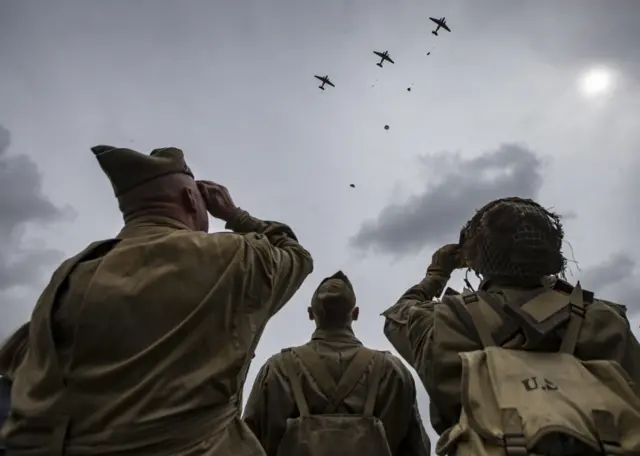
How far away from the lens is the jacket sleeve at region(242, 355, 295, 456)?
21.6 ft

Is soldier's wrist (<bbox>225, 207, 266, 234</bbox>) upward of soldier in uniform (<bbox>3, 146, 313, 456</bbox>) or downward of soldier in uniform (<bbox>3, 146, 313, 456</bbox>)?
upward

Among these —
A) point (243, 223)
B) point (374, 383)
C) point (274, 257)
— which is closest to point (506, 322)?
point (274, 257)

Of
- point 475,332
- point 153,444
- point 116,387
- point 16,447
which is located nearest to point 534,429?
point 475,332

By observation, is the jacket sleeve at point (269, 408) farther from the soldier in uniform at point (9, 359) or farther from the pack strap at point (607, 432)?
the pack strap at point (607, 432)

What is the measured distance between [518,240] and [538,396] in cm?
131

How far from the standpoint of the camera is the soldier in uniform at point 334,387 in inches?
259

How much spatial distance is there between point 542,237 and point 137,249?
2692 millimetres

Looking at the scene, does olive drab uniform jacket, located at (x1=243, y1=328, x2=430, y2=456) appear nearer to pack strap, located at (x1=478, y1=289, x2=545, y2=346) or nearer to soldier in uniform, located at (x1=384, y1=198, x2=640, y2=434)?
soldier in uniform, located at (x1=384, y1=198, x2=640, y2=434)

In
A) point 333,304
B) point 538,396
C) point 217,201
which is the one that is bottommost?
point 538,396

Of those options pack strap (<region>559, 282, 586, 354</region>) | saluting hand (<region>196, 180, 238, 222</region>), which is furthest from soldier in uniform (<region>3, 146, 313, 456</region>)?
pack strap (<region>559, 282, 586, 354</region>)

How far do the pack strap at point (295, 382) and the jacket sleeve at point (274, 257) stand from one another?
6.83 ft

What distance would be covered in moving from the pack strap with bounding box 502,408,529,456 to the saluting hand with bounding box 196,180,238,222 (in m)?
2.37

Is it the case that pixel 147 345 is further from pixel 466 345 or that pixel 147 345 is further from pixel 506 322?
pixel 506 322

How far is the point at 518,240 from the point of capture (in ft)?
15.3
